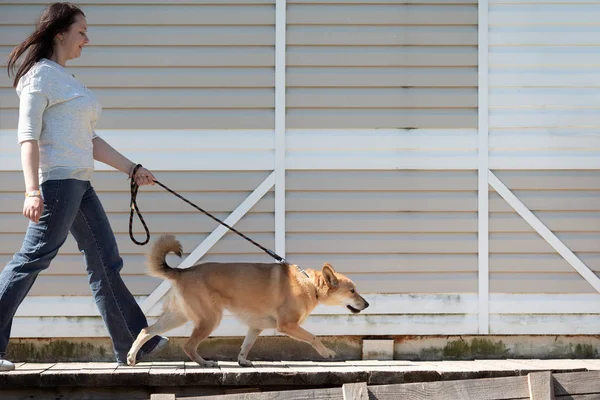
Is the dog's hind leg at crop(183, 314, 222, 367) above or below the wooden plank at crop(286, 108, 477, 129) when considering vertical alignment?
below

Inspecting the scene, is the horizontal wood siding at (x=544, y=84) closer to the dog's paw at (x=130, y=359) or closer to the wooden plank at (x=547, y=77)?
the wooden plank at (x=547, y=77)

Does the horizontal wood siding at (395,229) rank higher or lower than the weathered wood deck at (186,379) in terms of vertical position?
higher

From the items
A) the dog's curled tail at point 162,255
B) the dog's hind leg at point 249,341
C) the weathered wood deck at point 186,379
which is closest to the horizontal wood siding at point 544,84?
the weathered wood deck at point 186,379

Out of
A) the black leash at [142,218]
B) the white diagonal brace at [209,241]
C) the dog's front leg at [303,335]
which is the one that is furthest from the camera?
the white diagonal brace at [209,241]

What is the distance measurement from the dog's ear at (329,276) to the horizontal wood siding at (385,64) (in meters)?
0.95

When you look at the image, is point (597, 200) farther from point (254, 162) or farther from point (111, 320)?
point (111, 320)

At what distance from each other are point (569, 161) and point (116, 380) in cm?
320

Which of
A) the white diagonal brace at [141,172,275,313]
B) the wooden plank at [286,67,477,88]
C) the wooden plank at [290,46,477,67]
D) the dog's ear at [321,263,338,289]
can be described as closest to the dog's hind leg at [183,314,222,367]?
the white diagonal brace at [141,172,275,313]

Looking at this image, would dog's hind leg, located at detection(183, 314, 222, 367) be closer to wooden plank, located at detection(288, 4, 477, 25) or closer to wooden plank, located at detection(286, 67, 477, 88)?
wooden plank, located at detection(286, 67, 477, 88)

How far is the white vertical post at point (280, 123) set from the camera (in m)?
6.09

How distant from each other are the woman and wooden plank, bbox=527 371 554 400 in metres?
2.18

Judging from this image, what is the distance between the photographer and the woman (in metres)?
4.70

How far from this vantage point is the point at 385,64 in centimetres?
618

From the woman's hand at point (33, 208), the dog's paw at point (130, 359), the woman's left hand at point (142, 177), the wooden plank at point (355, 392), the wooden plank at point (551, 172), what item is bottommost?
the wooden plank at point (355, 392)
